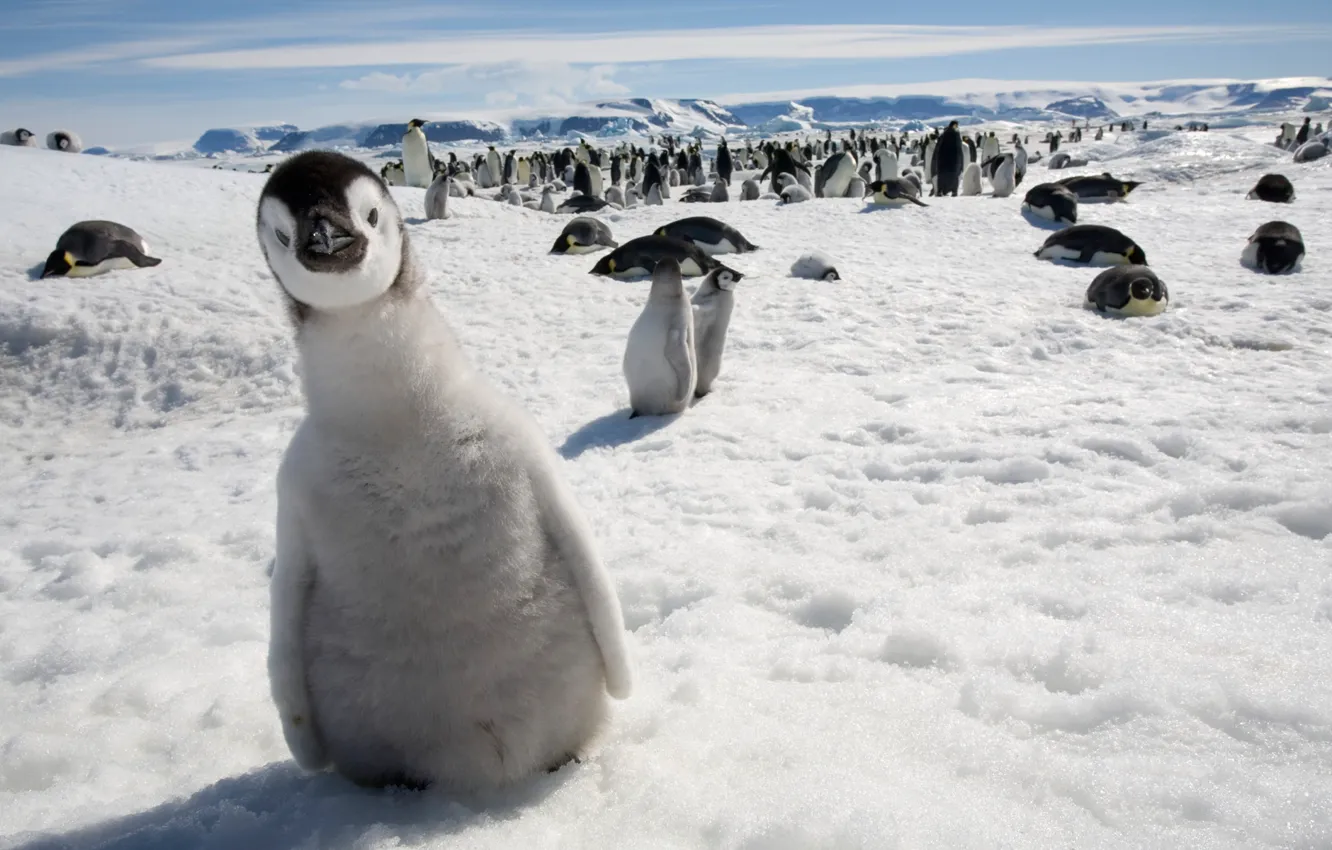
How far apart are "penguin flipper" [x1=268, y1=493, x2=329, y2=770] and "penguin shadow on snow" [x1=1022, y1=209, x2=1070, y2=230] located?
524 inches

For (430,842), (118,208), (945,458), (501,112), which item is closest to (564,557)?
(430,842)

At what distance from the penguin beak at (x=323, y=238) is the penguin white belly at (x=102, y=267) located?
8028 millimetres

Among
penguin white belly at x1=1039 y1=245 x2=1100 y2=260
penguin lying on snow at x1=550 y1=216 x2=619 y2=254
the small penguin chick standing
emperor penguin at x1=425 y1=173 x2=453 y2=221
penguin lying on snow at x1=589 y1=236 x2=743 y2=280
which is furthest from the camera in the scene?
emperor penguin at x1=425 y1=173 x2=453 y2=221

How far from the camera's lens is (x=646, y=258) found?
32.6ft

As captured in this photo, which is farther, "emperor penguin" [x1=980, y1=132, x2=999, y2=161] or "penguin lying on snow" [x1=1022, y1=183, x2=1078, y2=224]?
"emperor penguin" [x1=980, y1=132, x2=999, y2=161]

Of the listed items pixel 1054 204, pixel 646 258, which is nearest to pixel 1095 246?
pixel 1054 204

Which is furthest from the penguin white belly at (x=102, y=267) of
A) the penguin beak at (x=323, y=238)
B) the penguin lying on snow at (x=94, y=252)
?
the penguin beak at (x=323, y=238)

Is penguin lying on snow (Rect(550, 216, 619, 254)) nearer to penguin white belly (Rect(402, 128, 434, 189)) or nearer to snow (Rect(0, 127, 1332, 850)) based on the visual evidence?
snow (Rect(0, 127, 1332, 850))

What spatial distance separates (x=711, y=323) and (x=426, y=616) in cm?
472

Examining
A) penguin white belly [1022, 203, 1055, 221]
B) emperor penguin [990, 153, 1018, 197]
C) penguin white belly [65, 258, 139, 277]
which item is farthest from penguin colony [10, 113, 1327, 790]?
emperor penguin [990, 153, 1018, 197]

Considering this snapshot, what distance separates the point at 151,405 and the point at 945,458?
18.3 ft

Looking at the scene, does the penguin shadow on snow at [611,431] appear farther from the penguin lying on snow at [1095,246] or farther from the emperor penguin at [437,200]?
the emperor penguin at [437,200]

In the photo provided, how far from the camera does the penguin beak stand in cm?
155

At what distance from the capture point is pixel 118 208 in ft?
33.5
